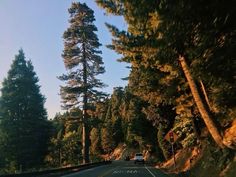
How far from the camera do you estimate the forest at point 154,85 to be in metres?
16.9

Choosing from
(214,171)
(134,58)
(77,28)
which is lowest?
(214,171)

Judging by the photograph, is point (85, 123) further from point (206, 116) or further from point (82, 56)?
point (206, 116)

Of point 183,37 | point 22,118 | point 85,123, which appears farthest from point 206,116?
point 85,123

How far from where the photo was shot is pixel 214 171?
74.2 ft

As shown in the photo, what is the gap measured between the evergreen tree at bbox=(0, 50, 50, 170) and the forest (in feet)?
0.34

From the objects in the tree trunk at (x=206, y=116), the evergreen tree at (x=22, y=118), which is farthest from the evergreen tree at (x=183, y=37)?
the evergreen tree at (x=22, y=118)

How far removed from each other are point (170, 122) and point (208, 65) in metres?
34.9

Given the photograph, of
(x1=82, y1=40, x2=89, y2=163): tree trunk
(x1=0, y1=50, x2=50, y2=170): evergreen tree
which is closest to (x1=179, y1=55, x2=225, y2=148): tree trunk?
(x1=0, y1=50, x2=50, y2=170): evergreen tree

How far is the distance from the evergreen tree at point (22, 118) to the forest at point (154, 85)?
0.10 m

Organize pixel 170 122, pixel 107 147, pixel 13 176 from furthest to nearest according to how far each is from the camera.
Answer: pixel 107 147, pixel 170 122, pixel 13 176

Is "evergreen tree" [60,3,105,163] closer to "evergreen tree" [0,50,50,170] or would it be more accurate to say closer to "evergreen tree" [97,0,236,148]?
"evergreen tree" [0,50,50,170]

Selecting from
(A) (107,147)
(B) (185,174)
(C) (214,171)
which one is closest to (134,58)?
(C) (214,171)

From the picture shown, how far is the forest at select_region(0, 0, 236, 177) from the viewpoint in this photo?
16.9m

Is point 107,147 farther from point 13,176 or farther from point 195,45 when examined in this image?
point 195,45
